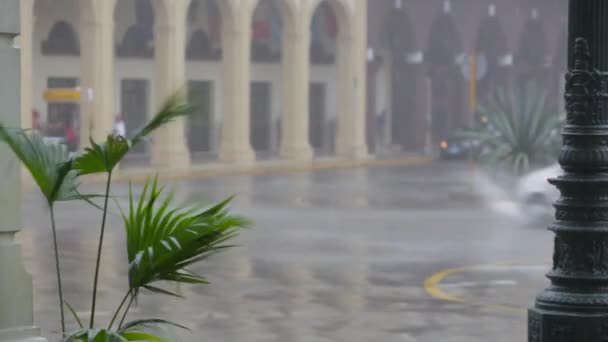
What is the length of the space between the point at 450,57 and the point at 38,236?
139 feet

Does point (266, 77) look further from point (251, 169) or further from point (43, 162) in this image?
point (43, 162)

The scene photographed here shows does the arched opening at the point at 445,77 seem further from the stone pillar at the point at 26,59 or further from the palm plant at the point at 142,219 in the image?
the palm plant at the point at 142,219

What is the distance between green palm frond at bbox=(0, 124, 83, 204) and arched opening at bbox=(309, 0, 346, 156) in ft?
165

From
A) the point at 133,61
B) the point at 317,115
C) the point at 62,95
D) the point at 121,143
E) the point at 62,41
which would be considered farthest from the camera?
the point at 317,115

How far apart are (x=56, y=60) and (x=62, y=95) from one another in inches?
202

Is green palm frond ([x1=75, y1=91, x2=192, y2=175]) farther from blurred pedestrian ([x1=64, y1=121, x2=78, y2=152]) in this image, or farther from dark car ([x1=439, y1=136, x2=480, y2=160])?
dark car ([x1=439, y1=136, x2=480, y2=160])

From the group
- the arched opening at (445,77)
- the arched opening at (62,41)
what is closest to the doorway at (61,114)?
the arched opening at (62,41)

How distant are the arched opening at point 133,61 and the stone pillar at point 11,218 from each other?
132 feet

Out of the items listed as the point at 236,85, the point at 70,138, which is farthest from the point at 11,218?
the point at 236,85

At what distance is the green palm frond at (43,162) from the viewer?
7.39 meters

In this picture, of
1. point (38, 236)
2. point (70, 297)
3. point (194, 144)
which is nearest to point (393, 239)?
point (38, 236)

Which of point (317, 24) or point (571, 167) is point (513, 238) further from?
point (317, 24)

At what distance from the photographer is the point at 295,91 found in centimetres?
5125

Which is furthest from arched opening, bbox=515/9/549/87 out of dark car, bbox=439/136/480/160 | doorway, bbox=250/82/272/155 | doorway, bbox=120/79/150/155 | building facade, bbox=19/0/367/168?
doorway, bbox=120/79/150/155
